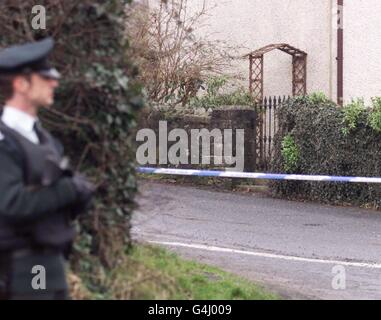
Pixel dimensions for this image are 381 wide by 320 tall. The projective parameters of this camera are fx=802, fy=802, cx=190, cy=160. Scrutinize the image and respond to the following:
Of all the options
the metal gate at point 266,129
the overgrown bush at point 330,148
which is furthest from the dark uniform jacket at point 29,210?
the metal gate at point 266,129

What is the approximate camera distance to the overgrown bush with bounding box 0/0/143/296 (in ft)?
16.5

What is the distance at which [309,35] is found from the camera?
19703 mm

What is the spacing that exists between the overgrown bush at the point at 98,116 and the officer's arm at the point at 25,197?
1.39 meters

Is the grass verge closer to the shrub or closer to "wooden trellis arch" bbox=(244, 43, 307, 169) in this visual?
the shrub

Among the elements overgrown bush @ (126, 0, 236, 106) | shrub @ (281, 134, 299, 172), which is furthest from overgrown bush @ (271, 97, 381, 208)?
overgrown bush @ (126, 0, 236, 106)

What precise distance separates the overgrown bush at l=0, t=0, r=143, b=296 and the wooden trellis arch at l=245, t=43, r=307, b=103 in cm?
1420

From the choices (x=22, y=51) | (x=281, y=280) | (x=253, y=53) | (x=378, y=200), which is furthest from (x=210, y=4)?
(x=22, y=51)

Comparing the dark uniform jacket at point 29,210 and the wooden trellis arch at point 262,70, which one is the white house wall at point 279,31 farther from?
the dark uniform jacket at point 29,210

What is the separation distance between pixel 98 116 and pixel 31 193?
1576 mm

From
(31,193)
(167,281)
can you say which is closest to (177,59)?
(167,281)

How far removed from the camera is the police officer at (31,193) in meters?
3.54

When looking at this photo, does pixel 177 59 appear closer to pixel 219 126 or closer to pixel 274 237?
pixel 219 126

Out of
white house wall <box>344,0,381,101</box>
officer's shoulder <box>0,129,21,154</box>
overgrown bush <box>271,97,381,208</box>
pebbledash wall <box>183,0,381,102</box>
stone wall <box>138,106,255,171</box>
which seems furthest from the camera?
pebbledash wall <box>183,0,381,102</box>

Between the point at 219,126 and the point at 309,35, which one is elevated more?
the point at 309,35
